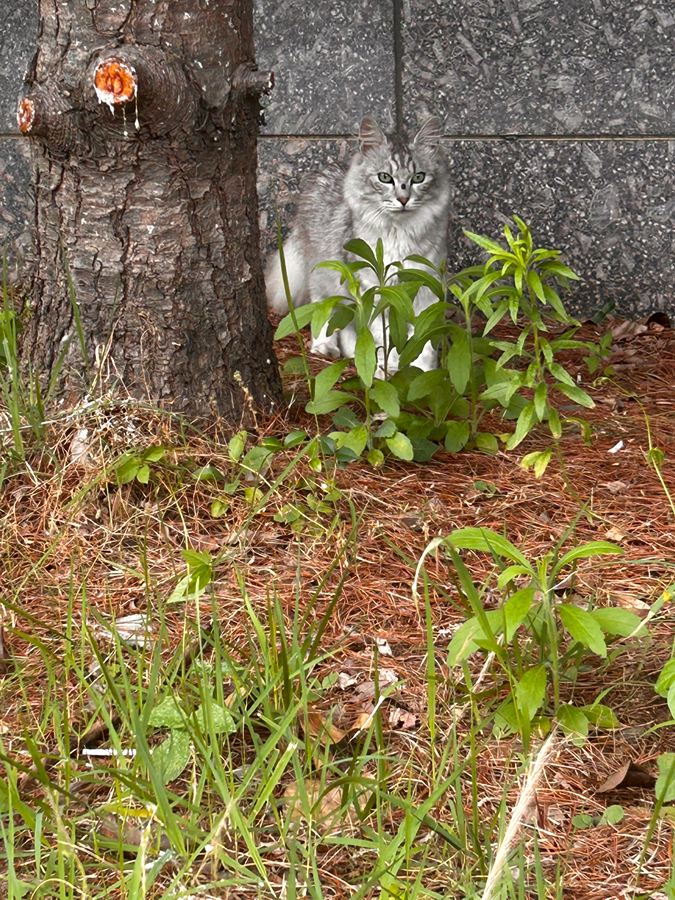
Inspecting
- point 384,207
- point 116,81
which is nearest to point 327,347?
point 384,207

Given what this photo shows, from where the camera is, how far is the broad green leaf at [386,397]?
246 cm

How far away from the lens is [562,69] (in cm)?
376

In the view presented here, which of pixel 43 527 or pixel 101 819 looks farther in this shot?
pixel 43 527

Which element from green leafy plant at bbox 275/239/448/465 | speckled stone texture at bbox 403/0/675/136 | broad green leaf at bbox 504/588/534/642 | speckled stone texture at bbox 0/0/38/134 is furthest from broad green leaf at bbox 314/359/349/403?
speckled stone texture at bbox 0/0/38/134

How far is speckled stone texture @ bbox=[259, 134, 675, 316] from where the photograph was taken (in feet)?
12.5

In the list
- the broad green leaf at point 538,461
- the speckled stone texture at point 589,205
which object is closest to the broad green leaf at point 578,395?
the broad green leaf at point 538,461

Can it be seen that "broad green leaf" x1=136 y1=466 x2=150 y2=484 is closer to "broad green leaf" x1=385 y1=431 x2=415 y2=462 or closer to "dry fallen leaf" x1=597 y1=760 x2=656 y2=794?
"broad green leaf" x1=385 y1=431 x2=415 y2=462

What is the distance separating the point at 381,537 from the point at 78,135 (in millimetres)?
1252

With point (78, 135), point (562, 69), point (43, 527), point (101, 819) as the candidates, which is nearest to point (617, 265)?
point (562, 69)

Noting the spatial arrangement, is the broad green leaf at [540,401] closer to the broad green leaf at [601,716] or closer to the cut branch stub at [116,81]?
the broad green leaf at [601,716]

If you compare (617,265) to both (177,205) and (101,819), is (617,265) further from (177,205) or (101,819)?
(101,819)

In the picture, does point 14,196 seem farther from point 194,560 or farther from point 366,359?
point 194,560

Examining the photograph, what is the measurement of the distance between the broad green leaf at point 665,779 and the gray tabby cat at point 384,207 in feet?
6.93

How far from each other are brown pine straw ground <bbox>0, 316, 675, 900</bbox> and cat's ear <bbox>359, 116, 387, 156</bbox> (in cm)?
132
